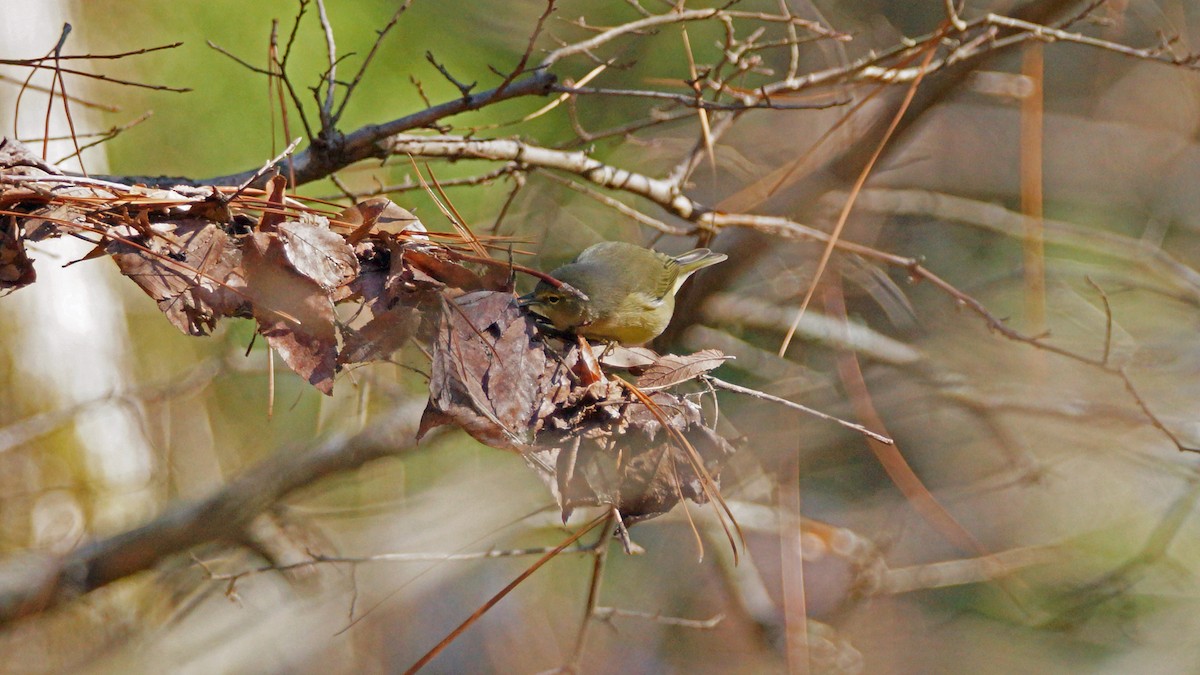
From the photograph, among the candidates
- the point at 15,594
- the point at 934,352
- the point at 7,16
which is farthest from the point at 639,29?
the point at 7,16

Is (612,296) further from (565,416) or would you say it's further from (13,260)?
(13,260)

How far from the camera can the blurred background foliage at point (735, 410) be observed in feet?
10.9

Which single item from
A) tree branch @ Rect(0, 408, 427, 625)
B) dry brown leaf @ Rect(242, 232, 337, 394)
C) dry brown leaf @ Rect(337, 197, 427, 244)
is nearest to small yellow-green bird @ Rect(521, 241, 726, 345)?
dry brown leaf @ Rect(337, 197, 427, 244)

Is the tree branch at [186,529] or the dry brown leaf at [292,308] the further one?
the tree branch at [186,529]

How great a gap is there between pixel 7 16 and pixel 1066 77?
16.3 ft

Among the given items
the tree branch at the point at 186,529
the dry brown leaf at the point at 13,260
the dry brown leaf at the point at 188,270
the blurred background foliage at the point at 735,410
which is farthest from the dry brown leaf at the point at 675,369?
the tree branch at the point at 186,529

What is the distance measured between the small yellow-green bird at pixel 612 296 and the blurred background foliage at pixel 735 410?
683mm

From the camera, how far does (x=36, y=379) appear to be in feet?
11.9

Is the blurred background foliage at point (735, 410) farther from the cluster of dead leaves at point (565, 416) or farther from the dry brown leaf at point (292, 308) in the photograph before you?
the dry brown leaf at point (292, 308)

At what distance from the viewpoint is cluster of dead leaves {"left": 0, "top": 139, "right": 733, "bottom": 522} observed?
1.16m

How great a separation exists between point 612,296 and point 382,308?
756 millimetres

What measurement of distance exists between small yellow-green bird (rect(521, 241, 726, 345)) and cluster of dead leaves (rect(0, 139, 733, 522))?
0.25 m

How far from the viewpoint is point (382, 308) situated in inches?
48.4

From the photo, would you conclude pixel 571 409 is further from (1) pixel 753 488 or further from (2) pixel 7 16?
(2) pixel 7 16
